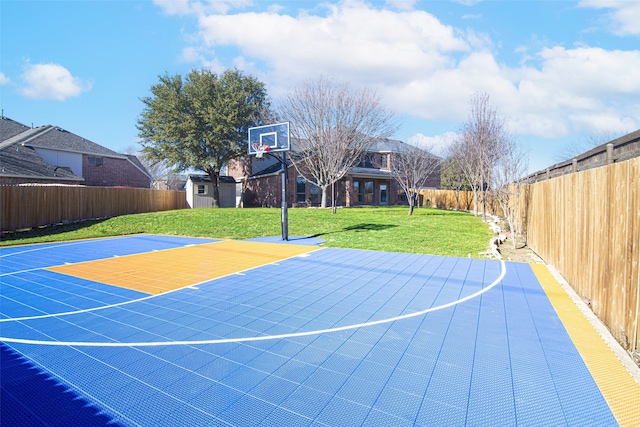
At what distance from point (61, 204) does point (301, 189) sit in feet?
52.6

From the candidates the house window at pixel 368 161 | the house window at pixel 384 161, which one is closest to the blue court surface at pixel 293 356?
the house window at pixel 368 161

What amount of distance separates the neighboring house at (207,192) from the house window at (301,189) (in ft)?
22.1

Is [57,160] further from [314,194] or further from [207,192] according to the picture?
[314,194]

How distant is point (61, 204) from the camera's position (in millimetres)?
18109

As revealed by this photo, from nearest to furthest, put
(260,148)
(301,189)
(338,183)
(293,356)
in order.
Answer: (293,356), (260,148), (301,189), (338,183)

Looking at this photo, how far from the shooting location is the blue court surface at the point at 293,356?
288cm

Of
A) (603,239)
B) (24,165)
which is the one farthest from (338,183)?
(603,239)

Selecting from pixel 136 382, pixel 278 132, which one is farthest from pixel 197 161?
pixel 136 382

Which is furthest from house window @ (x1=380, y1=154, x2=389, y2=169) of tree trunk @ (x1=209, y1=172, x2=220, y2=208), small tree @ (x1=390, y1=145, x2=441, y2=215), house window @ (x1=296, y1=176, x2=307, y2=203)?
tree trunk @ (x1=209, y1=172, x2=220, y2=208)

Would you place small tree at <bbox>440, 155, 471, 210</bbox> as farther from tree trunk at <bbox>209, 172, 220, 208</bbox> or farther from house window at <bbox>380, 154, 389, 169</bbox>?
tree trunk at <bbox>209, 172, 220, 208</bbox>

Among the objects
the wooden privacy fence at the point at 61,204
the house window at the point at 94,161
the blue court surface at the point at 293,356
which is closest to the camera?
the blue court surface at the point at 293,356

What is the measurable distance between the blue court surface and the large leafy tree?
70.3ft

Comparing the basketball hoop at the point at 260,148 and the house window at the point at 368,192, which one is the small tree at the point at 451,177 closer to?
the house window at the point at 368,192

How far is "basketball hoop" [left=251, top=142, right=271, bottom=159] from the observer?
45.7ft
